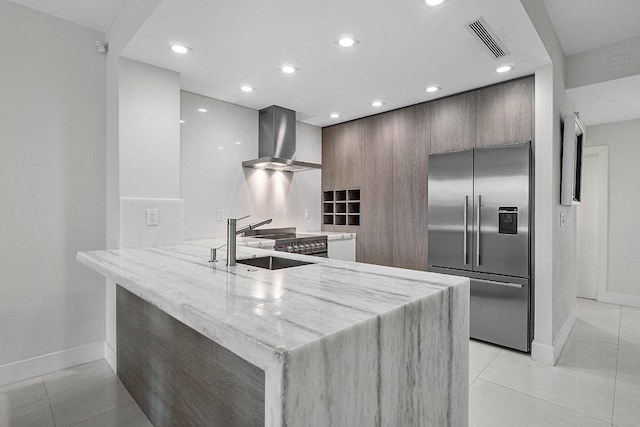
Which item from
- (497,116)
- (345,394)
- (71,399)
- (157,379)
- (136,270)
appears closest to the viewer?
(345,394)

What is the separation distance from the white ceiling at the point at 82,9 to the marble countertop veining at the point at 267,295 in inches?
73.2

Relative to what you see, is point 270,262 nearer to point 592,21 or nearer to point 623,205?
point 592,21

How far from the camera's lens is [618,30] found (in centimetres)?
275

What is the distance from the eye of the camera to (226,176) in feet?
12.2

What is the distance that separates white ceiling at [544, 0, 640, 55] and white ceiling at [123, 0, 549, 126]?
1.15ft

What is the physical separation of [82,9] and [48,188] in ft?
4.39

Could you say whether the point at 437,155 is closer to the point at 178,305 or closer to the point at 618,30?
the point at 618,30

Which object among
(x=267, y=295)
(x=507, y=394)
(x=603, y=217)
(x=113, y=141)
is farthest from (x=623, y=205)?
(x=113, y=141)

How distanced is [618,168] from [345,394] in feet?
17.5

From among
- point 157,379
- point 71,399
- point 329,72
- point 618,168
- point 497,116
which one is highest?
point 329,72

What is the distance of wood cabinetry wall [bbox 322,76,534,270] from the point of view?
3.12m

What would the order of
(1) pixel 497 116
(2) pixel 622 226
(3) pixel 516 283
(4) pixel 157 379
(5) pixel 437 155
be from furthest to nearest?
(2) pixel 622 226 → (5) pixel 437 155 → (1) pixel 497 116 → (3) pixel 516 283 → (4) pixel 157 379

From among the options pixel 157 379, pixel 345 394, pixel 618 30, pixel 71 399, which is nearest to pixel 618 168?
pixel 618 30

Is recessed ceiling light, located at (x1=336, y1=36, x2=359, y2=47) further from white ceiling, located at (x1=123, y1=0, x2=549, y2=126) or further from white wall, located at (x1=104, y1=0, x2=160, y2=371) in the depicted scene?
white wall, located at (x1=104, y1=0, x2=160, y2=371)
